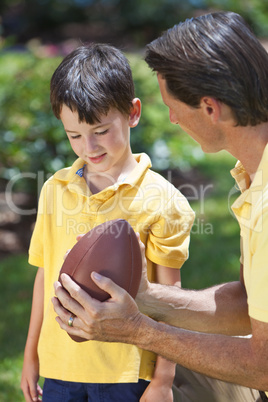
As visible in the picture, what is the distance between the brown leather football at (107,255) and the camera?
7.20 feet

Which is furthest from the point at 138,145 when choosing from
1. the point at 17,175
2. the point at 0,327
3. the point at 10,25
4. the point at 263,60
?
the point at 10,25

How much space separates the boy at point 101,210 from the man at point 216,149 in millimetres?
254

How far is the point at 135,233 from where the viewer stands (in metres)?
2.25

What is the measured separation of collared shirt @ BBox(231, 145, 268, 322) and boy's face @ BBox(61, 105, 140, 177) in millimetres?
526

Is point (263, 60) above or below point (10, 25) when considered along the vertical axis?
above

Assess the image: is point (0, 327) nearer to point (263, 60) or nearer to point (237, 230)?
point (237, 230)

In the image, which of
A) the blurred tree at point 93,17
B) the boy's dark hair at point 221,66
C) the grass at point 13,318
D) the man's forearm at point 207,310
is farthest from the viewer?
the blurred tree at point 93,17

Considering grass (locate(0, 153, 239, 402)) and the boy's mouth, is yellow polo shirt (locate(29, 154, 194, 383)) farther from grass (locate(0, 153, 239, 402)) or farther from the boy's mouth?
grass (locate(0, 153, 239, 402))

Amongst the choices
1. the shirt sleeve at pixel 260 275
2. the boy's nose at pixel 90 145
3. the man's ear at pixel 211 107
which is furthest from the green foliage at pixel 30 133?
the shirt sleeve at pixel 260 275

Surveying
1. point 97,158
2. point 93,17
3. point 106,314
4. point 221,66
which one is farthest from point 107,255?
point 93,17

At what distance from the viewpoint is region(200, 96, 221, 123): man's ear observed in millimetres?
2125

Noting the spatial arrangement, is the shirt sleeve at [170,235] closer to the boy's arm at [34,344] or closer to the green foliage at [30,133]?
the boy's arm at [34,344]

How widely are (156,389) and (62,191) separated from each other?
875 millimetres

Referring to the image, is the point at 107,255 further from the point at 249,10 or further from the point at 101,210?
the point at 249,10
